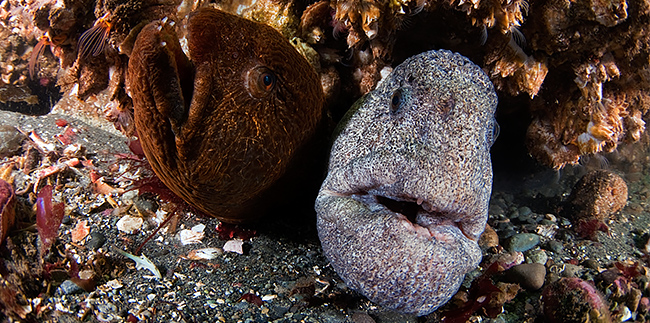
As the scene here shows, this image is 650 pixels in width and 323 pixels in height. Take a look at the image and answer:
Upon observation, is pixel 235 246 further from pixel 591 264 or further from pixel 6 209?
pixel 591 264

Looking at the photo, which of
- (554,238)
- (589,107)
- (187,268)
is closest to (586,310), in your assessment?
(554,238)

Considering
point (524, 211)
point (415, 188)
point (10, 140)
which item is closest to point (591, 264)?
point (524, 211)

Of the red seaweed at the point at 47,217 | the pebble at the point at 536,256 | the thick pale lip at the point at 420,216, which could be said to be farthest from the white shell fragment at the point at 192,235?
the pebble at the point at 536,256

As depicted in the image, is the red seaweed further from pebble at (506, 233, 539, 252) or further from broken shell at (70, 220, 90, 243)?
pebble at (506, 233, 539, 252)

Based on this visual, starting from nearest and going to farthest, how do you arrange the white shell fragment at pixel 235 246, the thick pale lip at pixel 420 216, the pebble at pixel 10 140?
the thick pale lip at pixel 420 216
the white shell fragment at pixel 235 246
the pebble at pixel 10 140

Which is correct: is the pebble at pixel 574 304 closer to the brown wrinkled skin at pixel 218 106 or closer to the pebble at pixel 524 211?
the pebble at pixel 524 211

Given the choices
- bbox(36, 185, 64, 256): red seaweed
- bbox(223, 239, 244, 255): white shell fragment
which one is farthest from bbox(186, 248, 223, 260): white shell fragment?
bbox(36, 185, 64, 256): red seaweed

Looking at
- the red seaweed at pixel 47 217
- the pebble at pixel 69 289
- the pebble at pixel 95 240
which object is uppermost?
the red seaweed at pixel 47 217

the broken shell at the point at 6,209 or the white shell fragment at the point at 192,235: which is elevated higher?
the broken shell at the point at 6,209
